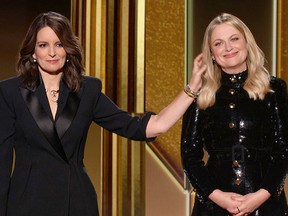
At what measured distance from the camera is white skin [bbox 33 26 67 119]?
182 cm

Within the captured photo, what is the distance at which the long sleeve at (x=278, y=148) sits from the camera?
1.92 metres

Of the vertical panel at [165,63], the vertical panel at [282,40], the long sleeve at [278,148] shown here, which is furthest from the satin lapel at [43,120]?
the vertical panel at [282,40]

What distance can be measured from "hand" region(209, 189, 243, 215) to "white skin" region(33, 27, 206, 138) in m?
0.30

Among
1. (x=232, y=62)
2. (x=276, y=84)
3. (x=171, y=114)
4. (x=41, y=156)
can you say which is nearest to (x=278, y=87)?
(x=276, y=84)

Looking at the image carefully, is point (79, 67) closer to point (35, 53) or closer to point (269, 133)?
point (35, 53)

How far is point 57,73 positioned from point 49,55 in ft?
0.29

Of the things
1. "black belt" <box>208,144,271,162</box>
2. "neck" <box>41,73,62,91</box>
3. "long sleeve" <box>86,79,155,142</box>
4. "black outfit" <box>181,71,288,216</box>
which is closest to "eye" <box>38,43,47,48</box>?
"neck" <box>41,73,62,91</box>

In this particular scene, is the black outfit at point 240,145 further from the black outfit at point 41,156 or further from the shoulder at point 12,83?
the shoulder at point 12,83

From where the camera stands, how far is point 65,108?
5.98ft

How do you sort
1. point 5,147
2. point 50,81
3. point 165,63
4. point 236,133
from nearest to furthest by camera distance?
point 5,147 < point 50,81 < point 236,133 < point 165,63

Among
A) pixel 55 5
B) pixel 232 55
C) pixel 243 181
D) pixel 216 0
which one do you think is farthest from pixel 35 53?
pixel 216 0

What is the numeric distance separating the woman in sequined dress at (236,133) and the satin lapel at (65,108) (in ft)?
1.47

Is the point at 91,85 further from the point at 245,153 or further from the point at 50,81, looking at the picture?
the point at 245,153

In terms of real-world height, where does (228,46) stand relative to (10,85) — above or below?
→ above
